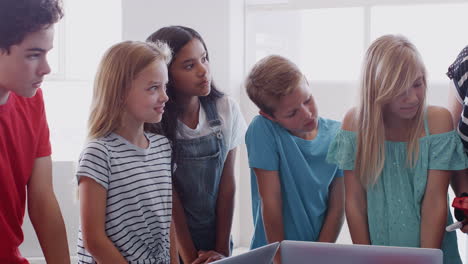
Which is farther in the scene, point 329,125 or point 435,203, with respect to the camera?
point 329,125

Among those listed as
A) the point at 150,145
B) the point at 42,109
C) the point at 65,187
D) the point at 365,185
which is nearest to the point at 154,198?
the point at 150,145

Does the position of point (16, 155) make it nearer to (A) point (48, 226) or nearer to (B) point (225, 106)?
(A) point (48, 226)

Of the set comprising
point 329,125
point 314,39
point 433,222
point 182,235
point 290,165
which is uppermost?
point 314,39

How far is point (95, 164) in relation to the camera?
1.62m

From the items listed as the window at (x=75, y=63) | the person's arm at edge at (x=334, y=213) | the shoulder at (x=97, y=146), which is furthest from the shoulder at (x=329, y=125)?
the window at (x=75, y=63)

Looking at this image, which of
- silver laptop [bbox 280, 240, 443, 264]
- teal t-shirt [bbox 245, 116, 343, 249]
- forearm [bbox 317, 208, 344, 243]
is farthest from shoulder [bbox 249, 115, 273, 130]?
silver laptop [bbox 280, 240, 443, 264]

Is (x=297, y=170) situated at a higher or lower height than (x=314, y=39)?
lower

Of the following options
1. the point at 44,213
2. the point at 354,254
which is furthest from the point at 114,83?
the point at 354,254

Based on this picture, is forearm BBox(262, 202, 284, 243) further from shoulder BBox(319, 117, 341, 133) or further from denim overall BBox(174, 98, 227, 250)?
shoulder BBox(319, 117, 341, 133)

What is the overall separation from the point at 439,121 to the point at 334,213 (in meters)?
0.42

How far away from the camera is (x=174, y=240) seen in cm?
180

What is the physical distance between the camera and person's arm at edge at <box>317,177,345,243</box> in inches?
75.1

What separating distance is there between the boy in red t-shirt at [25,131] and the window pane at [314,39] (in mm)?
A: 2980

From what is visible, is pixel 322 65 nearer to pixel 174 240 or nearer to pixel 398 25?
pixel 398 25
